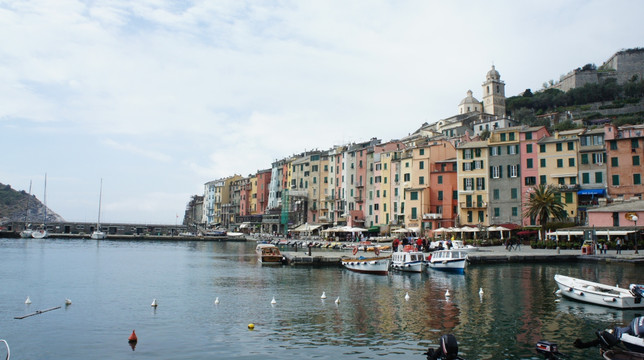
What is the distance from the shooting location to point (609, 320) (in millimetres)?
22875

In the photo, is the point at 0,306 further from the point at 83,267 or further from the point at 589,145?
the point at 589,145

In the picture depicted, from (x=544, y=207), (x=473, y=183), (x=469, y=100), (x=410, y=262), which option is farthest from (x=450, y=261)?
(x=469, y=100)

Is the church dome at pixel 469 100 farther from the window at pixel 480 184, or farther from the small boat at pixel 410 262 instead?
the small boat at pixel 410 262

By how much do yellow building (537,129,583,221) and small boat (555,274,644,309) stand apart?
37642 millimetres

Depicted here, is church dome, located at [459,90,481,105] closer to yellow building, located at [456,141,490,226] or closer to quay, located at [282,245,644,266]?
yellow building, located at [456,141,490,226]

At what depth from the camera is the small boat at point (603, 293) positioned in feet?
80.6

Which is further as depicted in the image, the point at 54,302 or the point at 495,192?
the point at 495,192

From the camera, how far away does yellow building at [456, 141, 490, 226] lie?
69938mm

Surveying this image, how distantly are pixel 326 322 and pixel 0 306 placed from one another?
18412mm

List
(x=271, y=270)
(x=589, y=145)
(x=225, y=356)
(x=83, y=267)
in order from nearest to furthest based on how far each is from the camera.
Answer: (x=225, y=356)
(x=271, y=270)
(x=83, y=267)
(x=589, y=145)

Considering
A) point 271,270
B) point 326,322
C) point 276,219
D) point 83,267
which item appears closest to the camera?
point 326,322

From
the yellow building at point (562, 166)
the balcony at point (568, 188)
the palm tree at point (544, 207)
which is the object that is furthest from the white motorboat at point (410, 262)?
the balcony at point (568, 188)

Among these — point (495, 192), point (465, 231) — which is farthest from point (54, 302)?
point (495, 192)

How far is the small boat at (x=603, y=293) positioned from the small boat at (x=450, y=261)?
1322 cm
